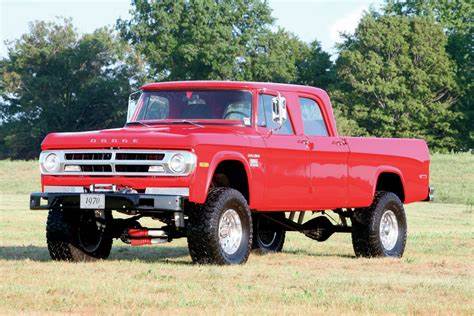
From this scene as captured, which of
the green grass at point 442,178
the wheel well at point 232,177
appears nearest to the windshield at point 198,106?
the wheel well at point 232,177

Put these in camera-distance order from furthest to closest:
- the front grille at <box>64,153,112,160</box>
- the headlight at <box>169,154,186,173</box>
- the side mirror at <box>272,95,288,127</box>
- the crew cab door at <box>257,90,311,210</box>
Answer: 1. the crew cab door at <box>257,90,311,210</box>
2. the side mirror at <box>272,95,288,127</box>
3. the front grille at <box>64,153,112,160</box>
4. the headlight at <box>169,154,186,173</box>

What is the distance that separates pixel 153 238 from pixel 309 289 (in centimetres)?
308

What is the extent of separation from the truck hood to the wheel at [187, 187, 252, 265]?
72cm

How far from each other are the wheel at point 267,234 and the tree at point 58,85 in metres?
72.9

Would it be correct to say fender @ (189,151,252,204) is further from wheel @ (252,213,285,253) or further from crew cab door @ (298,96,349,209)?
wheel @ (252,213,285,253)

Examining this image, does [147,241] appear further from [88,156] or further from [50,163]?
[50,163]

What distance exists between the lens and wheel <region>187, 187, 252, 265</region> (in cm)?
1297

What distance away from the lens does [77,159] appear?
13438 mm

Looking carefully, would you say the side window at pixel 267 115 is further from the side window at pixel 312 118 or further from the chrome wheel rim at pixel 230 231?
the chrome wheel rim at pixel 230 231

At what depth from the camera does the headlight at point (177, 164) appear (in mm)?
12742

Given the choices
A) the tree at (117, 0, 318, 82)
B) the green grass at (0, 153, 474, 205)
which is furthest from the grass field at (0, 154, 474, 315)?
the tree at (117, 0, 318, 82)

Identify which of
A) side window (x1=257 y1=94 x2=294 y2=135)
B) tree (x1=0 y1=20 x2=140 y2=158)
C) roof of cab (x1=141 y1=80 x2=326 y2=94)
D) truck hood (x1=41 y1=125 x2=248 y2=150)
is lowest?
truck hood (x1=41 y1=125 x2=248 y2=150)

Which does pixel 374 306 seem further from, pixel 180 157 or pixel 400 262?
pixel 400 262

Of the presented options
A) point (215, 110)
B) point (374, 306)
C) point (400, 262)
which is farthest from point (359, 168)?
point (374, 306)
